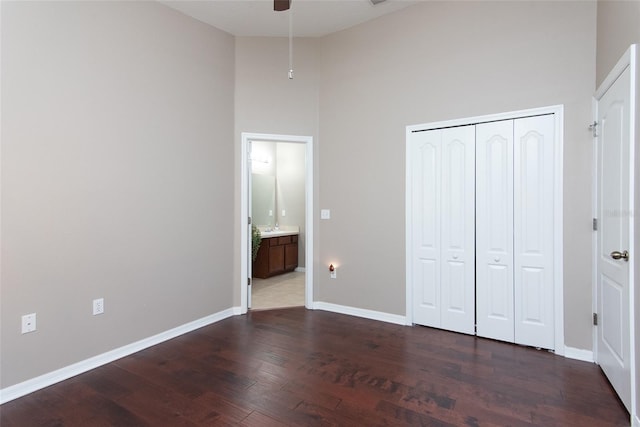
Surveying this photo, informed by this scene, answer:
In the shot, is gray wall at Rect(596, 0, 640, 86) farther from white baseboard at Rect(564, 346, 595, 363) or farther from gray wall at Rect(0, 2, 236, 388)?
gray wall at Rect(0, 2, 236, 388)

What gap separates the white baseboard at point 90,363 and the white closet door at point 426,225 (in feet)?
7.67

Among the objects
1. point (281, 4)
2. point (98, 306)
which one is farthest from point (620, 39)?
point (98, 306)

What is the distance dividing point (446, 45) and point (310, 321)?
3290 millimetres

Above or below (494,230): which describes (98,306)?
below

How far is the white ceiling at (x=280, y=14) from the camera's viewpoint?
3.31 meters

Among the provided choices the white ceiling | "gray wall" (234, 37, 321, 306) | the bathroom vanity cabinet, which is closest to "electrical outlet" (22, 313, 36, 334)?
"gray wall" (234, 37, 321, 306)

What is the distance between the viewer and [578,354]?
272 centimetres

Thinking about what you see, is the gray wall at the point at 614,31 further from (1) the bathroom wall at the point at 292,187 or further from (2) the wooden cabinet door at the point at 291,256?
(2) the wooden cabinet door at the point at 291,256

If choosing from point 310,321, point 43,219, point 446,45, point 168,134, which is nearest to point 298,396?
point 310,321

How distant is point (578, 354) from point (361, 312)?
79.8 inches

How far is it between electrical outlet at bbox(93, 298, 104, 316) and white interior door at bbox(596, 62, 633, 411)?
3.74 m

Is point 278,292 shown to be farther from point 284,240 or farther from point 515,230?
point 515,230

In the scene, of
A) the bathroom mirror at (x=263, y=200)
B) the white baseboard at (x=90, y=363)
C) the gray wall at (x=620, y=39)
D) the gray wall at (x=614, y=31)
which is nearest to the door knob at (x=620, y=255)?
the gray wall at (x=620, y=39)

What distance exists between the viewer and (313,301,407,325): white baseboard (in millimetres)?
3617
